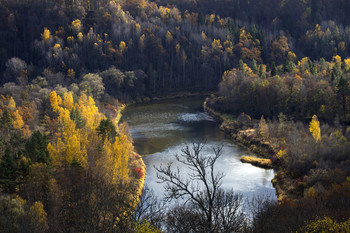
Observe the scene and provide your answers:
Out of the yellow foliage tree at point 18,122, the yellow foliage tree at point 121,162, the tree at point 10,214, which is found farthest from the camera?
the yellow foliage tree at point 18,122

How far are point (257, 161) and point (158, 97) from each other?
66.3 m

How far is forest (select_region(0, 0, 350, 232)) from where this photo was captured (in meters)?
26.8

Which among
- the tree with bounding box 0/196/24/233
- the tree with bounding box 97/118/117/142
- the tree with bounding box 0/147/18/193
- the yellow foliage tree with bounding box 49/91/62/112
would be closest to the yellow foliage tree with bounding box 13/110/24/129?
the yellow foliage tree with bounding box 49/91/62/112

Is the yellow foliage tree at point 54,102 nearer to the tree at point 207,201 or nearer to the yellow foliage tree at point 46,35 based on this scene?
the tree at point 207,201

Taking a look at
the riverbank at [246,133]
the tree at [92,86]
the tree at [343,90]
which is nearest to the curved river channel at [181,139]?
the riverbank at [246,133]

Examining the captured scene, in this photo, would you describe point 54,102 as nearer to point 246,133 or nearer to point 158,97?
point 246,133

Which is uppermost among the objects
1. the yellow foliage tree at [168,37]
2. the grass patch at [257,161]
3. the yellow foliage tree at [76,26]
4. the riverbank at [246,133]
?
the yellow foliage tree at [76,26]

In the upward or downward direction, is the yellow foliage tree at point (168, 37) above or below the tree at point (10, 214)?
above

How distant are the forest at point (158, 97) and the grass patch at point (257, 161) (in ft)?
5.73

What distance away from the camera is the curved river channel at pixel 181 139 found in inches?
1761

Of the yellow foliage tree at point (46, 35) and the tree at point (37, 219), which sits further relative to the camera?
the yellow foliage tree at point (46, 35)

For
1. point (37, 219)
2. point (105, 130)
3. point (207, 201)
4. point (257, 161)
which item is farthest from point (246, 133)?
point (207, 201)

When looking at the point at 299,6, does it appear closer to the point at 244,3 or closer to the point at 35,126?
the point at 244,3

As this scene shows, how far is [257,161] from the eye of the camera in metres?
51.7
